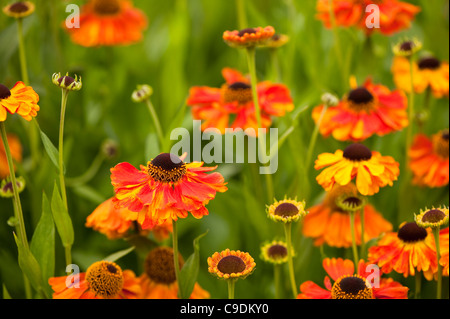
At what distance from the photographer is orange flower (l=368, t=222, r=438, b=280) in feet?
2.43

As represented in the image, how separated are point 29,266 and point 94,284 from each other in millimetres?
75

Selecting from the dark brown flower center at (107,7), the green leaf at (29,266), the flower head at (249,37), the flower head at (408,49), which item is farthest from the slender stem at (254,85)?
the dark brown flower center at (107,7)

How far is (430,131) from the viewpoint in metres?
1.19

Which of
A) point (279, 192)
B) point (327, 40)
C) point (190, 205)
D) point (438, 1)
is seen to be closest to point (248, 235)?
point (279, 192)

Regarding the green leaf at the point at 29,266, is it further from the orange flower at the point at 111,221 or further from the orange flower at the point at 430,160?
the orange flower at the point at 430,160

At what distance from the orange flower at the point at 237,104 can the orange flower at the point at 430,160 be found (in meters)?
0.23

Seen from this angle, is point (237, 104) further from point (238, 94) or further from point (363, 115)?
point (363, 115)

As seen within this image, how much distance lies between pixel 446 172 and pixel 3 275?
0.69 meters

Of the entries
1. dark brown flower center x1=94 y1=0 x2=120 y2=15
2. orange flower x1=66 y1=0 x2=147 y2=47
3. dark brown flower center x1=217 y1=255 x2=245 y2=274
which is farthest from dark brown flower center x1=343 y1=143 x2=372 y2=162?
dark brown flower center x1=94 y1=0 x2=120 y2=15

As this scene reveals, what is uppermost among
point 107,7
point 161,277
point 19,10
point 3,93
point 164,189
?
point 107,7

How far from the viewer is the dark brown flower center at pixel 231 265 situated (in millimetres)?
646

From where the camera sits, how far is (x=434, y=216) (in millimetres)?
686

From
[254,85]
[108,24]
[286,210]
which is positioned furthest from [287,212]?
[108,24]

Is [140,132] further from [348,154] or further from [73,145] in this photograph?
[348,154]
